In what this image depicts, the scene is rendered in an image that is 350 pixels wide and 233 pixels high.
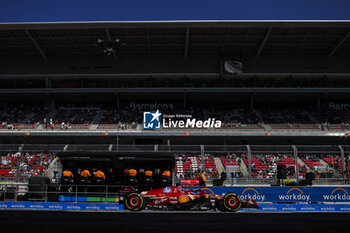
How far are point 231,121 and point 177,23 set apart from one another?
12.3 metres

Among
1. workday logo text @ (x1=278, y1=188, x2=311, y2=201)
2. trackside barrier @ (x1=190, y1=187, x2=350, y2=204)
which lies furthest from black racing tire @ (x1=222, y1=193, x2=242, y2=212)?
workday logo text @ (x1=278, y1=188, x2=311, y2=201)

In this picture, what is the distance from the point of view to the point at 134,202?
490 inches

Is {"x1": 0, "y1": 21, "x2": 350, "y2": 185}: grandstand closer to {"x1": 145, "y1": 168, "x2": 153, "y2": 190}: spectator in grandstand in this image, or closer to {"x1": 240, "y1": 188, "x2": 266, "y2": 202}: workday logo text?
{"x1": 240, "y1": 188, "x2": 266, "y2": 202}: workday logo text

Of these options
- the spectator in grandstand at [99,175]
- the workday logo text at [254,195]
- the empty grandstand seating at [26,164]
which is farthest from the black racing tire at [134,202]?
the empty grandstand seating at [26,164]

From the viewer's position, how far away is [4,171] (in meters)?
17.1

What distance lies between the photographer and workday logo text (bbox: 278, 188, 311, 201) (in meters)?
14.2

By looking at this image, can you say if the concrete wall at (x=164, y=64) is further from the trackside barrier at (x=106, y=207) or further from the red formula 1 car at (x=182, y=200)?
the red formula 1 car at (x=182, y=200)

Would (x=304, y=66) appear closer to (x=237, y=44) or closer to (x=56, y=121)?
(x=237, y=44)

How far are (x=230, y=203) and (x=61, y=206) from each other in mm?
7187

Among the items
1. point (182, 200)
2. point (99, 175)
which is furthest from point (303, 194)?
point (99, 175)

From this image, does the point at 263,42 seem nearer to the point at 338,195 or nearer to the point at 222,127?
the point at 222,127

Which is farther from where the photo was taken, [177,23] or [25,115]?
[25,115]

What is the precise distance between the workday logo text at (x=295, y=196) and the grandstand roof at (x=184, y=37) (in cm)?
2179

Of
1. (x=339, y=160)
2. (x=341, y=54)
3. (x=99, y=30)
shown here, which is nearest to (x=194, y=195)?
(x=339, y=160)
